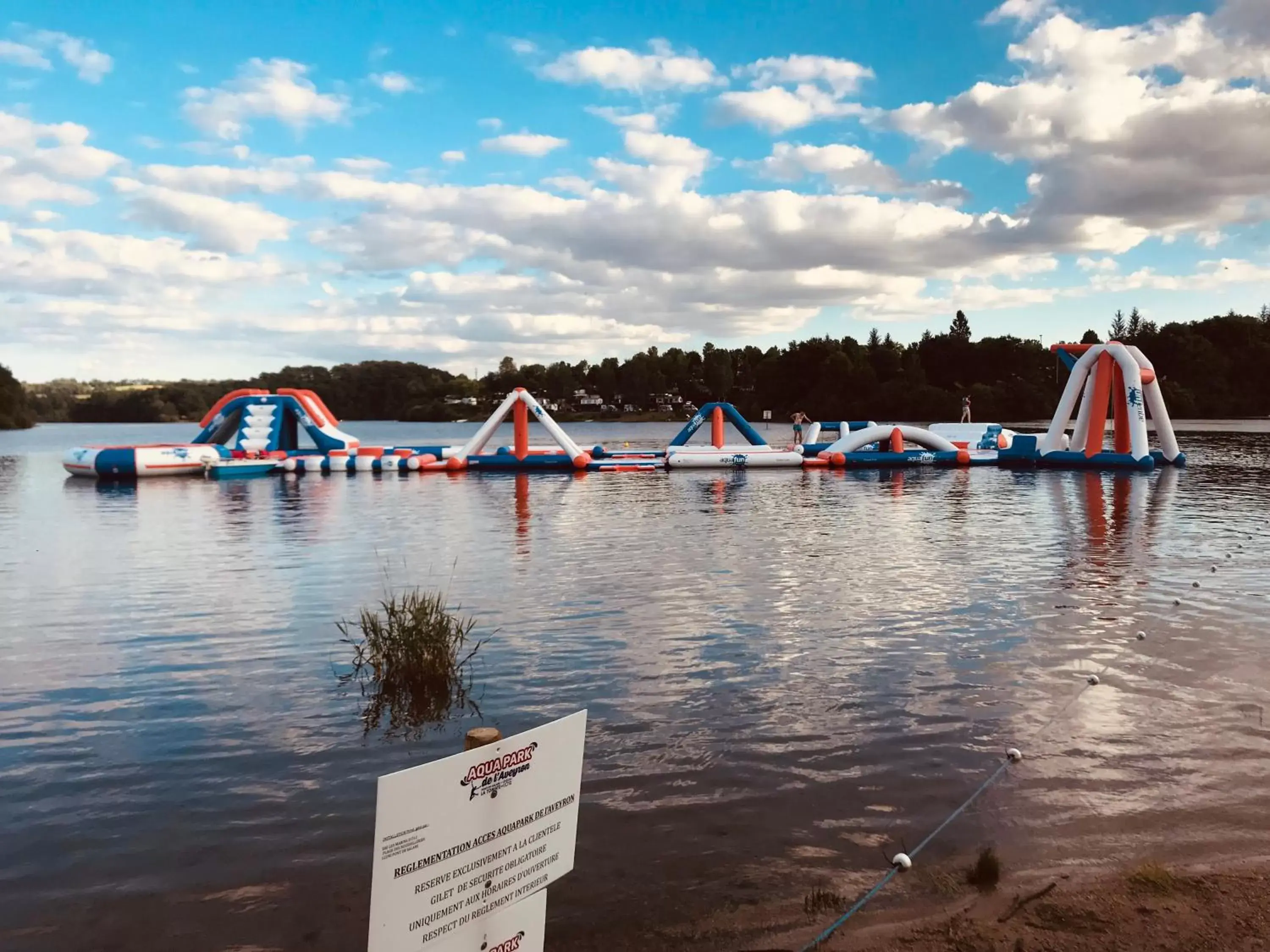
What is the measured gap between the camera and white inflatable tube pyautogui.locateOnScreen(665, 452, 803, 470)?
41.8 meters

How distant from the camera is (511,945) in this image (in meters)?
3.60

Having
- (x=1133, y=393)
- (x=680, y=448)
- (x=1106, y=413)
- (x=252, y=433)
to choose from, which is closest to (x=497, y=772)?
(x=1133, y=393)

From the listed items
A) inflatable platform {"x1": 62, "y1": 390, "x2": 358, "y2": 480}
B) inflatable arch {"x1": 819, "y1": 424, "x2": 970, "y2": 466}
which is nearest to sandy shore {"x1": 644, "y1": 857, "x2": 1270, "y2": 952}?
inflatable arch {"x1": 819, "y1": 424, "x2": 970, "y2": 466}

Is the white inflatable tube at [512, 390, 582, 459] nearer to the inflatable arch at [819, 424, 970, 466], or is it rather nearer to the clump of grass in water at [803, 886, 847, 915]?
the inflatable arch at [819, 424, 970, 466]

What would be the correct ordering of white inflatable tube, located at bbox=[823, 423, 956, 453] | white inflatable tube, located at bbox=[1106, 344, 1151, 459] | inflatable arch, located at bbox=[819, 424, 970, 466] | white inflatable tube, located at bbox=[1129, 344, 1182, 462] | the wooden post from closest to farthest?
the wooden post < white inflatable tube, located at bbox=[1106, 344, 1151, 459] < white inflatable tube, located at bbox=[1129, 344, 1182, 462] < inflatable arch, located at bbox=[819, 424, 970, 466] < white inflatable tube, located at bbox=[823, 423, 956, 453]

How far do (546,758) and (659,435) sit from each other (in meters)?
98.5

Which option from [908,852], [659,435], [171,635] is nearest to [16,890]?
[908,852]

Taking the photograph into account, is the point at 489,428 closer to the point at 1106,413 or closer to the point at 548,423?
the point at 548,423

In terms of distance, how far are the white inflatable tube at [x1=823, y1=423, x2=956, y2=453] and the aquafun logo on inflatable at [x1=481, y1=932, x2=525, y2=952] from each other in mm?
40540

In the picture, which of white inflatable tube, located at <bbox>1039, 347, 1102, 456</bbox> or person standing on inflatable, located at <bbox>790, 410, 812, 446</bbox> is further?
person standing on inflatable, located at <bbox>790, 410, 812, 446</bbox>

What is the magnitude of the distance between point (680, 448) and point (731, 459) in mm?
2931

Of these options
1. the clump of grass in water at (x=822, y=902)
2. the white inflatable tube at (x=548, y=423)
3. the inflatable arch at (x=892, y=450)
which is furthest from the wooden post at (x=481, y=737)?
the inflatable arch at (x=892, y=450)

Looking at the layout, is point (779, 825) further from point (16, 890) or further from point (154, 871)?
point (16, 890)

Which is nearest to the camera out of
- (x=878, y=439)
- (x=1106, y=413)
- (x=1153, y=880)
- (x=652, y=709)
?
(x=1153, y=880)
